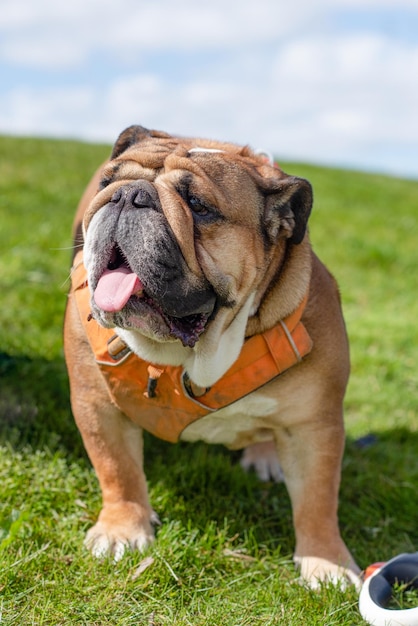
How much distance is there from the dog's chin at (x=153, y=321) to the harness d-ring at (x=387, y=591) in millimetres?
1103

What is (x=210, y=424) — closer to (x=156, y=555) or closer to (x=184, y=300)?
(x=156, y=555)

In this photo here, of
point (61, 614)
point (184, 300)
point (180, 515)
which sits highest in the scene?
point (184, 300)

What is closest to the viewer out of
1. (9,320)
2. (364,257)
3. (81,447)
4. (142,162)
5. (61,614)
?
(61,614)

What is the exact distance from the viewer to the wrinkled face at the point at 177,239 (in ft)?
8.86

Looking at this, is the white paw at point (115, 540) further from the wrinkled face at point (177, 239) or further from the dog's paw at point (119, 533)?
the wrinkled face at point (177, 239)

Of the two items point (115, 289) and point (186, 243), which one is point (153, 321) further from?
point (186, 243)

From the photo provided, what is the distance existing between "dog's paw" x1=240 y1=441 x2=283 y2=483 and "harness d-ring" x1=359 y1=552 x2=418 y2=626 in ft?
3.37

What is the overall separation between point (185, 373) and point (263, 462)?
113 centimetres

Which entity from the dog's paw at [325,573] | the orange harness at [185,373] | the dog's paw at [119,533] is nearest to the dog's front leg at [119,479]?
the dog's paw at [119,533]

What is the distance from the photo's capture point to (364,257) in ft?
27.8

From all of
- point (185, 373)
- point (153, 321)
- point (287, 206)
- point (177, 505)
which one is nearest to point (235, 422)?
point (185, 373)

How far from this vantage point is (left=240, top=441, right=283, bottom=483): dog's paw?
13.3ft

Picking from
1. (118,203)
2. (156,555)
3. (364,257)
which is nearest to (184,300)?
(118,203)

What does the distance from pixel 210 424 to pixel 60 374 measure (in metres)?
1.47
